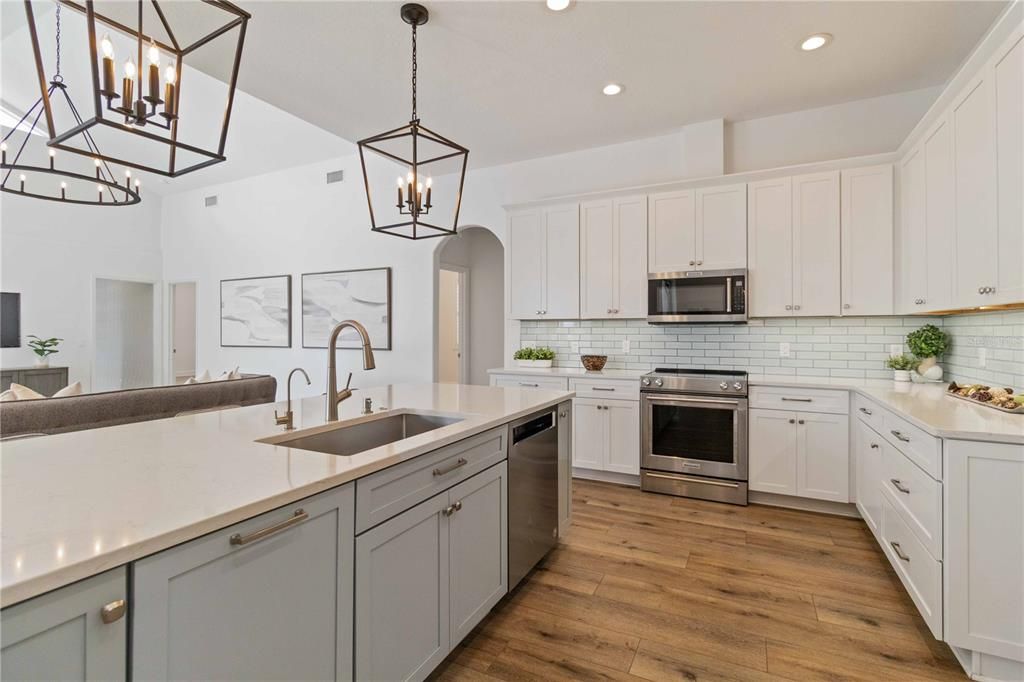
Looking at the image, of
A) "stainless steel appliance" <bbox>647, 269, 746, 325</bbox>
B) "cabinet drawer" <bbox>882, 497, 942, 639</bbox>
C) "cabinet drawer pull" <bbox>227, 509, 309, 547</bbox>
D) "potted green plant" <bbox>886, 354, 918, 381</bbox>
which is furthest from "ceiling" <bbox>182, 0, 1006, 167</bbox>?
"cabinet drawer" <bbox>882, 497, 942, 639</bbox>

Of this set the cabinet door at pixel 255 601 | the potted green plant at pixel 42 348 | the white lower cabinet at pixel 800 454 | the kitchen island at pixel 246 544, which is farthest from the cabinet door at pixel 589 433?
the potted green plant at pixel 42 348

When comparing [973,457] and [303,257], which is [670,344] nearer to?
[973,457]

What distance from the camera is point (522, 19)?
2662 mm

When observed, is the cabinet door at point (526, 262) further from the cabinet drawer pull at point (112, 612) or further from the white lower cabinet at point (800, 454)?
the cabinet drawer pull at point (112, 612)

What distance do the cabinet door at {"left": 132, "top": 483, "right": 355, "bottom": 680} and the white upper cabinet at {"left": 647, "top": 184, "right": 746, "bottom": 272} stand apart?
3393 mm

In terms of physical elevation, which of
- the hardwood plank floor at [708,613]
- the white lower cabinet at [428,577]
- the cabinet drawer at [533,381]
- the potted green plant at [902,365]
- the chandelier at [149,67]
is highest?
the chandelier at [149,67]

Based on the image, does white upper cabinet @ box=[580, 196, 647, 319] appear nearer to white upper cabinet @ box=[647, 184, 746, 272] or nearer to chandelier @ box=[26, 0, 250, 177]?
white upper cabinet @ box=[647, 184, 746, 272]

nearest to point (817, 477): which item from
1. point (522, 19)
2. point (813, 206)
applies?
point (813, 206)

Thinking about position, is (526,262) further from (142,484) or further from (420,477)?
(142,484)

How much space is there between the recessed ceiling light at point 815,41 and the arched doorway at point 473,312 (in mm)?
4358

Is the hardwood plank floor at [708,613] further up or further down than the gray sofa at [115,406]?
further down

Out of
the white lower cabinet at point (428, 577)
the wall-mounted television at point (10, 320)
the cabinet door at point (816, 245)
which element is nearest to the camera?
the white lower cabinet at point (428, 577)

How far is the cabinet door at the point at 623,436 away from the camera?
→ 155 inches

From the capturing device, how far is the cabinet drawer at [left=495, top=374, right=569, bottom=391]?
4.22 meters
